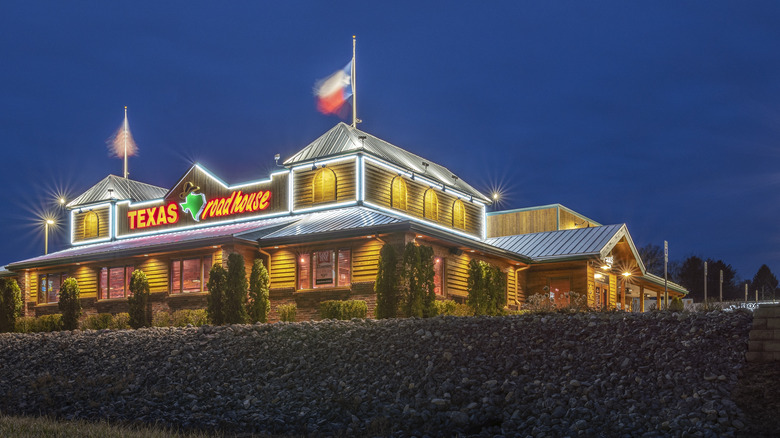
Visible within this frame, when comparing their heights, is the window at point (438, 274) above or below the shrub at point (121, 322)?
above

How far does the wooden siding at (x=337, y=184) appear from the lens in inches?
1192

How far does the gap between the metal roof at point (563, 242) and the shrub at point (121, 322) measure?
16.4 metres

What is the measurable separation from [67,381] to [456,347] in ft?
30.0

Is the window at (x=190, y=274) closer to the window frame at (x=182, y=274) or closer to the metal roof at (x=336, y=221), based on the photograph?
the window frame at (x=182, y=274)

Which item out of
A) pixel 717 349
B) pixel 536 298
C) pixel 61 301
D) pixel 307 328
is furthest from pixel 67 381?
pixel 536 298

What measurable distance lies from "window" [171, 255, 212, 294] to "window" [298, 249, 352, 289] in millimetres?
4088

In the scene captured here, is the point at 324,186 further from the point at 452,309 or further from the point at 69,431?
the point at 69,431

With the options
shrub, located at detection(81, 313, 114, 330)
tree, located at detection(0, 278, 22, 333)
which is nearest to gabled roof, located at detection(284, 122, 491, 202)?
shrub, located at detection(81, 313, 114, 330)

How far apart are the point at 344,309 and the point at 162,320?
7768 mm

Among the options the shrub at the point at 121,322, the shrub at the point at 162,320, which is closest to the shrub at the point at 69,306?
the shrub at the point at 121,322

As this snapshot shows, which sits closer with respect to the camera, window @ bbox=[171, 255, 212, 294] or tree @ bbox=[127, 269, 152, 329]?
tree @ bbox=[127, 269, 152, 329]

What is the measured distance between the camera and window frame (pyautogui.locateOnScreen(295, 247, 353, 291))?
2727cm

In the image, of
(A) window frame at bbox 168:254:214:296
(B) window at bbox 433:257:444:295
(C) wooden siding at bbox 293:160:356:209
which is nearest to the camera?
(B) window at bbox 433:257:444:295

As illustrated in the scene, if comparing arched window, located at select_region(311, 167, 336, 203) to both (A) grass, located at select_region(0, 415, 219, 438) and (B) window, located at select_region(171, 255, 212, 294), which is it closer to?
(B) window, located at select_region(171, 255, 212, 294)
